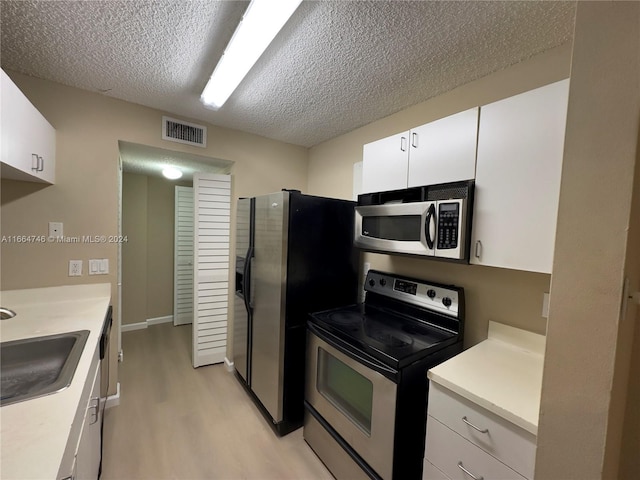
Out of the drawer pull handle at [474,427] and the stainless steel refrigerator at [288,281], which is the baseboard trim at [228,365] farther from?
the drawer pull handle at [474,427]

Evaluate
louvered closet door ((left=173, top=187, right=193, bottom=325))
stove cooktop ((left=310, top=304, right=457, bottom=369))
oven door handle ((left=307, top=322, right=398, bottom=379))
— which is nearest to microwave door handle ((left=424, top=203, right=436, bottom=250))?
stove cooktop ((left=310, top=304, right=457, bottom=369))

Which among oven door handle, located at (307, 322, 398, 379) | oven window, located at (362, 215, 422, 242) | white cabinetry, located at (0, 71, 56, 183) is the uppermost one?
white cabinetry, located at (0, 71, 56, 183)

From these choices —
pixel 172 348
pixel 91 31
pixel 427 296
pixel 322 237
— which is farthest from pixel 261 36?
pixel 172 348

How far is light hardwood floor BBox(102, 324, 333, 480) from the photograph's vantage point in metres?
1.68

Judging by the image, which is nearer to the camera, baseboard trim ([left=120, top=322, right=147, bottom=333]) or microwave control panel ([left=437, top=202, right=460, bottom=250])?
microwave control panel ([left=437, top=202, right=460, bottom=250])

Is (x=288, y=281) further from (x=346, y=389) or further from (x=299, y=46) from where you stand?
(x=299, y=46)

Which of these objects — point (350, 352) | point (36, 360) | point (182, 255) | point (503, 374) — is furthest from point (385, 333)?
point (182, 255)

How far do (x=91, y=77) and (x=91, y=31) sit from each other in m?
0.58

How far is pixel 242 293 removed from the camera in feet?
7.99

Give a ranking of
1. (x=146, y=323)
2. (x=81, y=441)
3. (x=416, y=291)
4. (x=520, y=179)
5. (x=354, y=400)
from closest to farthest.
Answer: (x=81, y=441), (x=520, y=179), (x=354, y=400), (x=416, y=291), (x=146, y=323)

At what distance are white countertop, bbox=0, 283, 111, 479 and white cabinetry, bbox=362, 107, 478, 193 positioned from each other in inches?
68.2

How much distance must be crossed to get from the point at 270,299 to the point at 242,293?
1.72 feet

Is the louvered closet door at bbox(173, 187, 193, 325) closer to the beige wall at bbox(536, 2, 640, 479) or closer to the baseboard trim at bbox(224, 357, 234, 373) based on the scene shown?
the baseboard trim at bbox(224, 357, 234, 373)

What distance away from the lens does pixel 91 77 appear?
1.78 metres
